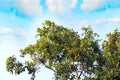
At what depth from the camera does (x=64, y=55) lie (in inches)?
2192

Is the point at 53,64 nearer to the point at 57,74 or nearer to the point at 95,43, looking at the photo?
the point at 57,74

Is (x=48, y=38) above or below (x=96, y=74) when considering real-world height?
above

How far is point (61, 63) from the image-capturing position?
182 feet

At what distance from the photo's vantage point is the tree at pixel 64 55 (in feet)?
182

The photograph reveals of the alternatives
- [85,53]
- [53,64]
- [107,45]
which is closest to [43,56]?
[53,64]

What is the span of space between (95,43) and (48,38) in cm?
656

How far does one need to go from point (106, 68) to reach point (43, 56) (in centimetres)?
844

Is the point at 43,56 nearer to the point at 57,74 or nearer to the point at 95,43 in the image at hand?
the point at 57,74

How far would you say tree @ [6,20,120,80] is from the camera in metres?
55.4

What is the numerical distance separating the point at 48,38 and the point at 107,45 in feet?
27.1

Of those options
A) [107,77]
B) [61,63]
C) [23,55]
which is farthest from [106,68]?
[23,55]

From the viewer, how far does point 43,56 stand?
5619cm

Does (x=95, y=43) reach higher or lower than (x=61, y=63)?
higher

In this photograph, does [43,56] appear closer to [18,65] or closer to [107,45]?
[18,65]
